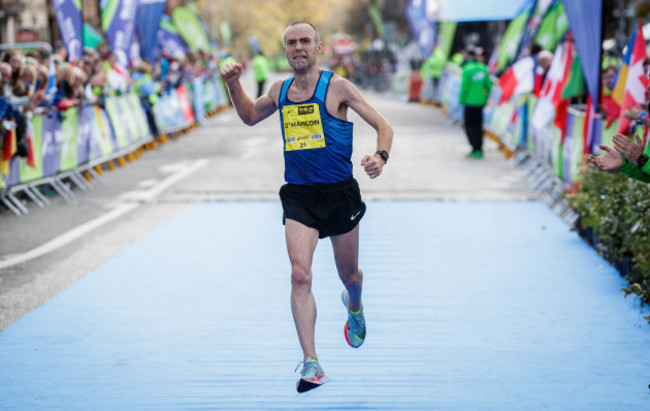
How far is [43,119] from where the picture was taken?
12.4 m

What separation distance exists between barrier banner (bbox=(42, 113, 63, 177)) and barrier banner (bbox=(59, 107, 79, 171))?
133 millimetres

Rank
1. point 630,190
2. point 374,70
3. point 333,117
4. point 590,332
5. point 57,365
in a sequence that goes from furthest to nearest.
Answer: point 374,70
point 630,190
point 590,332
point 57,365
point 333,117

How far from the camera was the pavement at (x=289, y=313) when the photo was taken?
17.3 feet

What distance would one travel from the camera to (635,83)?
9453 mm

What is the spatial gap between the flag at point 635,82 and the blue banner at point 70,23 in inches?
410

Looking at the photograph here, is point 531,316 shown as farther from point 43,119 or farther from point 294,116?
point 43,119

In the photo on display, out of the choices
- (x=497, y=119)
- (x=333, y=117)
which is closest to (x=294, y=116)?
(x=333, y=117)

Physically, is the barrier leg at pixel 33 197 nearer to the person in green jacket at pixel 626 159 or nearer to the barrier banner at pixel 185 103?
the person in green jacket at pixel 626 159

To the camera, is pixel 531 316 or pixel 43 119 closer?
pixel 531 316

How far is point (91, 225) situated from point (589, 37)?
621 cm

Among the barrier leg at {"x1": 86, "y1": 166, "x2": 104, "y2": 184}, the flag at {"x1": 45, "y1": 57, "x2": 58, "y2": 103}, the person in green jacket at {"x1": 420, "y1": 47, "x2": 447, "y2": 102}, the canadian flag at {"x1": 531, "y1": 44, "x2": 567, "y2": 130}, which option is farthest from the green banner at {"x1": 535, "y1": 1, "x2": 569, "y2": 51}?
the person in green jacket at {"x1": 420, "y1": 47, "x2": 447, "y2": 102}

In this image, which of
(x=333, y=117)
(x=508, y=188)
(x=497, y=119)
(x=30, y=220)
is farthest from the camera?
(x=497, y=119)

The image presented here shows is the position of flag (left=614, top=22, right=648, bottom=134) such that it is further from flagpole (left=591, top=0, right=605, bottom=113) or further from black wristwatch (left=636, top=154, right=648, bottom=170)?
black wristwatch (left=636, top=154, right=648, bottom=170)

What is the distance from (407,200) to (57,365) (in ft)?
24.9
